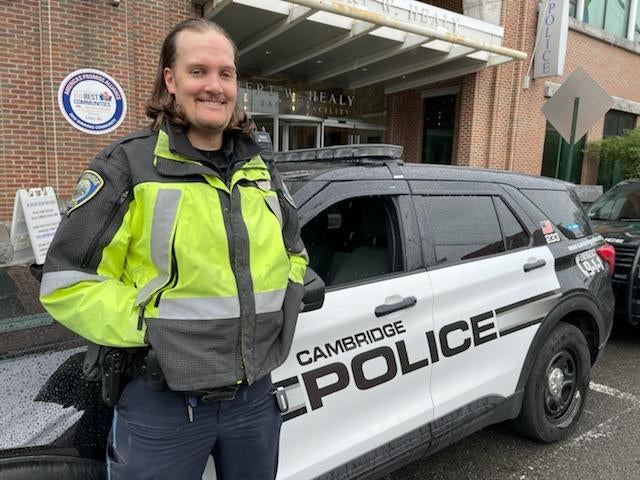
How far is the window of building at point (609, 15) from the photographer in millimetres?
14823

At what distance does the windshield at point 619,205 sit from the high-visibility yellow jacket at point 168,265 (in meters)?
6.02

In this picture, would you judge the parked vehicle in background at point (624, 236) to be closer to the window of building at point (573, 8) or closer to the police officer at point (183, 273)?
the police officer at point (183, 273)

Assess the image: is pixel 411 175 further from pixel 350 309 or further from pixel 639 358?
pixel 639 358

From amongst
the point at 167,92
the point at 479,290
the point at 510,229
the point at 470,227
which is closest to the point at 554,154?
the point at 510,229

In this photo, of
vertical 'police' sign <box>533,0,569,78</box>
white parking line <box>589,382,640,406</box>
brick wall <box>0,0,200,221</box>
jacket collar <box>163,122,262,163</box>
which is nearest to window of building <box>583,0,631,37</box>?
vertical 'police' sign <box>533,0,569,78</box>

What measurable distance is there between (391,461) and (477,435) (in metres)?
1.38

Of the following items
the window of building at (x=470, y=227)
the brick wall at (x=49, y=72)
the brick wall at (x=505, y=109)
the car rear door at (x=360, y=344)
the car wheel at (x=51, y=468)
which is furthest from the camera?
the brick wall at (x=505, y=109)

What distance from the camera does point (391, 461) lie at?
2.22m

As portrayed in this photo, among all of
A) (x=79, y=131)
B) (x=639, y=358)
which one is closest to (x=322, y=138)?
(x=79, y=131)

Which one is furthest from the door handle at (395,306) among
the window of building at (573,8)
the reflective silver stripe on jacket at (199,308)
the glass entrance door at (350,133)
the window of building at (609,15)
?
the window of building at (609,15)

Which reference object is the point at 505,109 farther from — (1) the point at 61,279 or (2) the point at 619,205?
(1) the point at 61,279

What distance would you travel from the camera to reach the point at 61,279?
1.30 meters

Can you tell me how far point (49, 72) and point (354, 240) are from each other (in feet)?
22.6

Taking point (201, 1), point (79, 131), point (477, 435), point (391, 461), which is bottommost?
point (477, 435)
